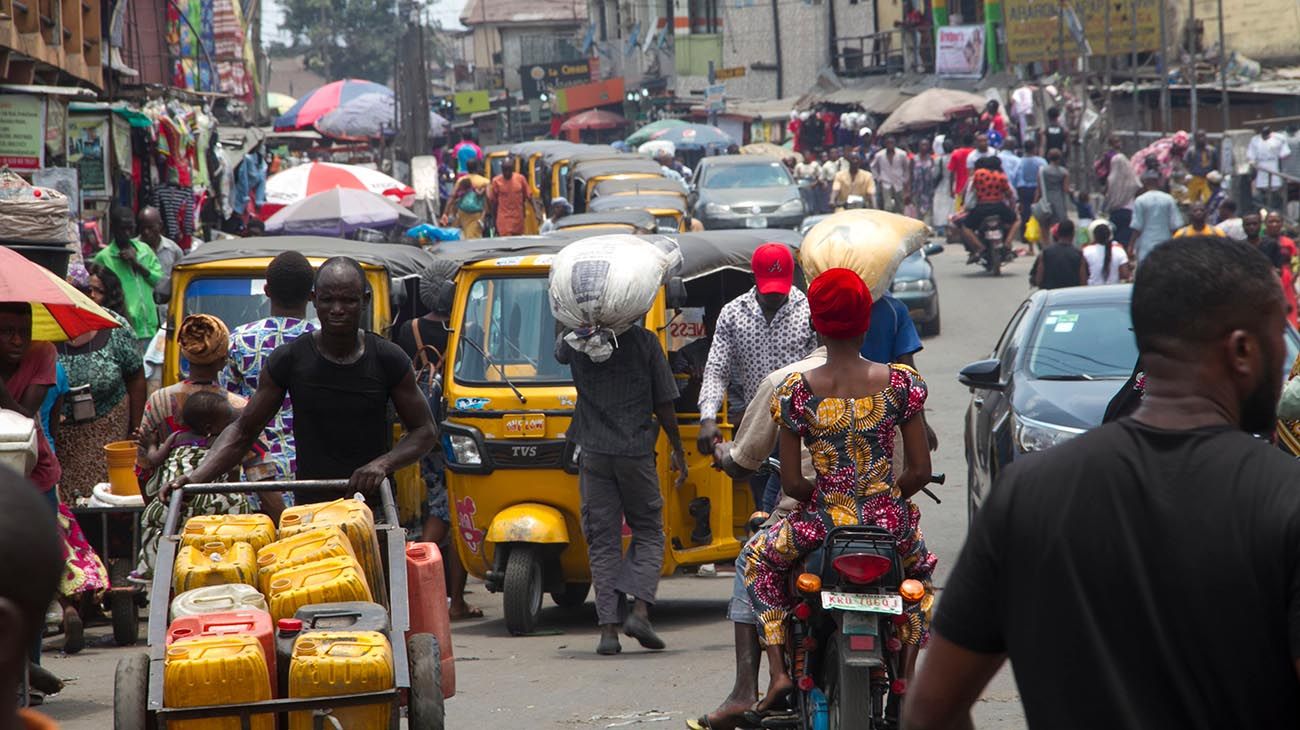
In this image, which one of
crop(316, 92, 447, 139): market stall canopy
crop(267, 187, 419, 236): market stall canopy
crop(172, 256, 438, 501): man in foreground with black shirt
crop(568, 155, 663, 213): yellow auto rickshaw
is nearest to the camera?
crop(172, 256, 438, 501): man in foreground with black shirt

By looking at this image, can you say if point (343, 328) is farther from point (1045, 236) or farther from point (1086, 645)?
point (1045, 236)

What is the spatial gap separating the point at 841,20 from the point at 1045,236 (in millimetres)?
30778

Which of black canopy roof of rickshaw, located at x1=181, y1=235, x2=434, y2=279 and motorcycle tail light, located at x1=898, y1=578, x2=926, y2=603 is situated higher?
black canopy roof of rickshaw, located at x1=181, y1=235, x2=434, y2=279

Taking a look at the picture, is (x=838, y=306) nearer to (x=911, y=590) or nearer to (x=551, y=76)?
(x=911, y=590)

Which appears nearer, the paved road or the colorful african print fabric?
the colorful african print fabric

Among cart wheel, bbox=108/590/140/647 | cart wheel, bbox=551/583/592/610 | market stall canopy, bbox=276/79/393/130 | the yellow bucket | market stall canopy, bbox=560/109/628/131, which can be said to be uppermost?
market stall canopy, bbox=276/79/393/130

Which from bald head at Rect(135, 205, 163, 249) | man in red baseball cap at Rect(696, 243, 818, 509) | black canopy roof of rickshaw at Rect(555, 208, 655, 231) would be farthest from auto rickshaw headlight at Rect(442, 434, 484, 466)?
black canopy roof of rickshaw at Rect(555, 208, 655, 231)

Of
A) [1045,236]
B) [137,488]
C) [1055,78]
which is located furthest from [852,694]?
[1055,78]

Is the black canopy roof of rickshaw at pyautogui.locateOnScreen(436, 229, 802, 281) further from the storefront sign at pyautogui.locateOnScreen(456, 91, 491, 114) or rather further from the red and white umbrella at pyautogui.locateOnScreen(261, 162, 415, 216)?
the storefront sign at pyautogui.locateOnScreen(456, 91, 491, 114)

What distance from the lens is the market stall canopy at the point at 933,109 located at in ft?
133

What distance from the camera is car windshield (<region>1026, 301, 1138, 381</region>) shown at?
32.9 ft

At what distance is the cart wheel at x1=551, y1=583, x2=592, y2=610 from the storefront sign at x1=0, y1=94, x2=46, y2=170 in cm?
607

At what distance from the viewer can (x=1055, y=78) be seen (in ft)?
130

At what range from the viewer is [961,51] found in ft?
155
